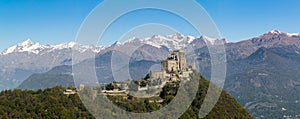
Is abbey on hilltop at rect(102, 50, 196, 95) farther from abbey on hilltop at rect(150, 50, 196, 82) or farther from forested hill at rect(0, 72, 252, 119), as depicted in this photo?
forested hill at rect(0, 72, 252, 119)

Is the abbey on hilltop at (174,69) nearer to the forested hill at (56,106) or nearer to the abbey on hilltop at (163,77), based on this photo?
the abbey on hilltop at (163,77)

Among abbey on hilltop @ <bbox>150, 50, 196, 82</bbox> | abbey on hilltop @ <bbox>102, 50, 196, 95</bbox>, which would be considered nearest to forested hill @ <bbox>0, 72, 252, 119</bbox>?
abbey on hilltop @ <bbox>102, 50, 196, 95</bbox>

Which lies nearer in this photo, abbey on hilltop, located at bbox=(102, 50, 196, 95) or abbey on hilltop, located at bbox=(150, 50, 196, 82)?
abbey on hilltop, located at bbox=(102, 50, 196, 95)

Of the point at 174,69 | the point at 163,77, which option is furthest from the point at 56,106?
the point at 174,69

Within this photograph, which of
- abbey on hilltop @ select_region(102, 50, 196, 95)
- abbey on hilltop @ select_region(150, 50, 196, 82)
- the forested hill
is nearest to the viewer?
Result: the forested hill

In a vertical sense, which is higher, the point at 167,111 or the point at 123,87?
the point at 123,87

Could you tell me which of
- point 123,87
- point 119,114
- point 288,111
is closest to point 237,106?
point 123,87

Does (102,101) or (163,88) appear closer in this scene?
(102,101)

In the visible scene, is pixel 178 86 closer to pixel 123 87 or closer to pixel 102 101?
pixel 123 87
